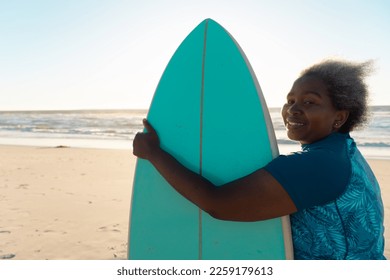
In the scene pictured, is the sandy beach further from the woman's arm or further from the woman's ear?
the woman's ear

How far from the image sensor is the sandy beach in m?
3.65

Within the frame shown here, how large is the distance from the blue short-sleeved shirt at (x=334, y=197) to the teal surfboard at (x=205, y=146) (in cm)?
35

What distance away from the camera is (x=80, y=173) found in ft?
24.3

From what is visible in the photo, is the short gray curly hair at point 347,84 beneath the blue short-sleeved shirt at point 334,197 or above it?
above

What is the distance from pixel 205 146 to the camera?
5.89 feet

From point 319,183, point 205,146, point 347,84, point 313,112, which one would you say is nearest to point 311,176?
point 319,183

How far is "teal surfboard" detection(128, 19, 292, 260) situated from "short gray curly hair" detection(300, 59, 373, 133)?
394mm

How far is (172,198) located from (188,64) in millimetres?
689

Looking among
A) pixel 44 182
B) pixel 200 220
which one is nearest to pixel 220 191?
pixel 200 220

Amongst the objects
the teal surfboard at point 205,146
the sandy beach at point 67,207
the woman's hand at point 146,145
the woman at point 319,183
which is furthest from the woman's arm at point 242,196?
the sandy beach at point 67,207

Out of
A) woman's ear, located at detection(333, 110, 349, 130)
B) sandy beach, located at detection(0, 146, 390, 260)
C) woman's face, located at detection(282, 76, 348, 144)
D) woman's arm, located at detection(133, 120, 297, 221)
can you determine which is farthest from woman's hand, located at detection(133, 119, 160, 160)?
sandy beach, located at detection(0, 146, 390, 260)

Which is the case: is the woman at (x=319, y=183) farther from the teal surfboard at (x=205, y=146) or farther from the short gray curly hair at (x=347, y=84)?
the teal surfboard at (x=205, y=146)

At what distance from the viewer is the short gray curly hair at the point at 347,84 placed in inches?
51.9
